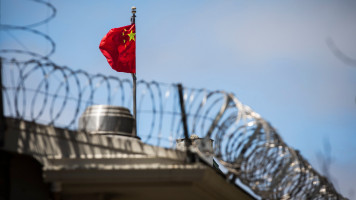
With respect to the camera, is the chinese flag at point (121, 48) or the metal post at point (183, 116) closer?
the metal post at point (183, 116)

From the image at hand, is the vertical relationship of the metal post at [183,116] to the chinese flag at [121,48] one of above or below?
below

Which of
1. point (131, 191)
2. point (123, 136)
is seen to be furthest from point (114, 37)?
point (131, 191)

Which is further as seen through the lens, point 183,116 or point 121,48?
point 121,48

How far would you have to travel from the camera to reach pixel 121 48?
21.1 meters

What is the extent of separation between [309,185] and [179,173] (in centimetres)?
351

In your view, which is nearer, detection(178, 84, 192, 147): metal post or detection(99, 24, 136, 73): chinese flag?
detection(178, 84, 192, 147): metal post

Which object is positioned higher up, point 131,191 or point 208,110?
point 208,110

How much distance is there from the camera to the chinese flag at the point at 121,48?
817 inches

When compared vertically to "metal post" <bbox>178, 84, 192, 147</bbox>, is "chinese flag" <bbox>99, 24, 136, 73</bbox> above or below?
above

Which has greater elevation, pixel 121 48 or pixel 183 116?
pixel 121 48

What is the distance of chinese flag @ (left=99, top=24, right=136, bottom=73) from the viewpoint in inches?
817

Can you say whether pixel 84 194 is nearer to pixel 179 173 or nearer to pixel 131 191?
pixel 131 191

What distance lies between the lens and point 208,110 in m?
13.2

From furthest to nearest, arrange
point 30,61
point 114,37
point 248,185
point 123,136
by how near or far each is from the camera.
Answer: point 114,37 < point 123,136 < point 248,185 < point 30,61
